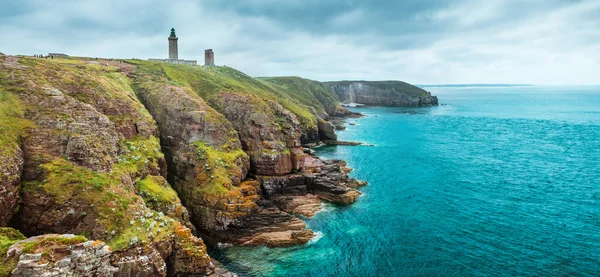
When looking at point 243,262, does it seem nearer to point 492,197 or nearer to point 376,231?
point 376,231

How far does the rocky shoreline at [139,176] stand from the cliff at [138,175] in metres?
0.14

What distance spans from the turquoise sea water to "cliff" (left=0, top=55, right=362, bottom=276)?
191 inches

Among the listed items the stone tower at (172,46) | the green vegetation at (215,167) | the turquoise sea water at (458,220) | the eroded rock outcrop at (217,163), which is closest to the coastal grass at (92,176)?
the eroded rock outcrop at (217,163)

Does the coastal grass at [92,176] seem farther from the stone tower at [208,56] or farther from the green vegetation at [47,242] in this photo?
the stone tower at [208,56]

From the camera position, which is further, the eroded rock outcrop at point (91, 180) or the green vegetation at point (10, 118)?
the green vegetation at point (10, 118)

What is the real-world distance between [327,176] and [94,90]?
130ft

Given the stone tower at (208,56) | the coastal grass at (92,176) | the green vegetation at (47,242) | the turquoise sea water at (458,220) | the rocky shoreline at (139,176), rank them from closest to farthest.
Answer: the green vegetation at (47,242) → the rocky shoreline at (139,176) → the coastal grass at (92,176) → the turquoise sea water at (458,220) → the stone tower at (208,56)

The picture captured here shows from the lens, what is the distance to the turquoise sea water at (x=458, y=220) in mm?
40688

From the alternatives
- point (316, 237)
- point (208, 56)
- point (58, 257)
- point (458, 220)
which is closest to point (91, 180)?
point (58, 257)

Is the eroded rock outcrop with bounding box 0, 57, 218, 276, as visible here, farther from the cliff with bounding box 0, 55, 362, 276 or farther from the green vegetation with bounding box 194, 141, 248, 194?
the green vegetation with bounding box 194, 141, 248, 194

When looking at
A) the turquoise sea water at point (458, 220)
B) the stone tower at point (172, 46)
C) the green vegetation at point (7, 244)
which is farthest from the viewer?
the stone tower at point (172, 46)

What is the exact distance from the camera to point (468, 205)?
57.7 metres

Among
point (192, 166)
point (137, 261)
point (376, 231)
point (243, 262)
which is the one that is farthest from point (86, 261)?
point (376, 231)

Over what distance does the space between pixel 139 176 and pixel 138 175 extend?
170 millimetres
